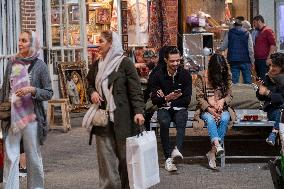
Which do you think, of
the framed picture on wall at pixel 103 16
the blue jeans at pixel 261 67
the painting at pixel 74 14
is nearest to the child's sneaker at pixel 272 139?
the blue jeans at pixel 261 67

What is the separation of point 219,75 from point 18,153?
132 inches

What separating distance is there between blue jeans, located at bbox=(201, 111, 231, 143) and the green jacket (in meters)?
2.30

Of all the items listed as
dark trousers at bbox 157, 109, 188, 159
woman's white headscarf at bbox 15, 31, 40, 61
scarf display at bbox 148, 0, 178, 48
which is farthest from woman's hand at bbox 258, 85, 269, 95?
scarf display at bbox 148, 0, 178, 48

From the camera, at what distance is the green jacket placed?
764 cm

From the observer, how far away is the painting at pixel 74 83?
1546 cm

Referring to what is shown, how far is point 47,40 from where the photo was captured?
15.5 m

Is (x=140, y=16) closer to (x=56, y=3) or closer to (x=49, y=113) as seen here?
(x=56, y=3)

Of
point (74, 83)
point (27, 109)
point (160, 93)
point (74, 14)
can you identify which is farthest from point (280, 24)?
point (27, 109)

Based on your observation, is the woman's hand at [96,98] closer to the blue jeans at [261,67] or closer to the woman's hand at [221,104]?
the woman's hand at [221,104]

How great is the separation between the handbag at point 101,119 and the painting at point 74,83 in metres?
7.73

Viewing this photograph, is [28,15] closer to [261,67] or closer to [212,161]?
[261,67]


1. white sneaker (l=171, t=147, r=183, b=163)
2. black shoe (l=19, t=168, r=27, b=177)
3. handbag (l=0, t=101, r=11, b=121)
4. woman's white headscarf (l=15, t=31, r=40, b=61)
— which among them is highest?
woman's white headscarf (l=15, t=31, r=40, b=61)

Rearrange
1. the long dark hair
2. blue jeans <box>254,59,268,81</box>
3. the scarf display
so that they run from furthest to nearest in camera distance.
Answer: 1. the scarf display
2. blue jeans <box>254,59,268,81</box>
3. the long dark hair

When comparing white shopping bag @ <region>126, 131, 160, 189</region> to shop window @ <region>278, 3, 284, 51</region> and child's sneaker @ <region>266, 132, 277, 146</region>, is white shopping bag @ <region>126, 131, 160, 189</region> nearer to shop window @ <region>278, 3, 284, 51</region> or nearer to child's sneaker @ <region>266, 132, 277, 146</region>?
child's sneaker @ <region>266, 132, 277, 146</region>
